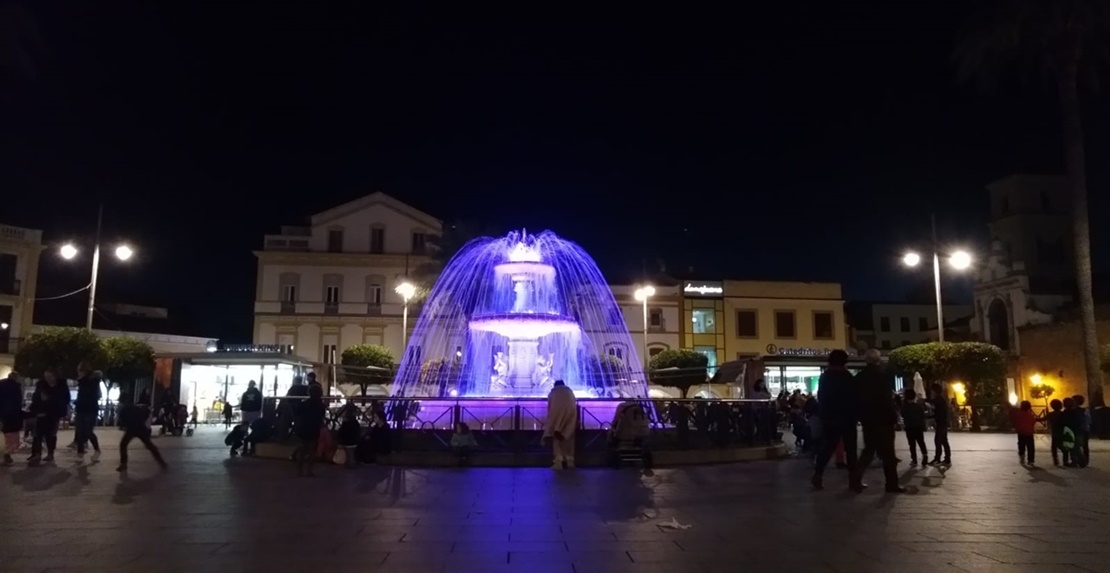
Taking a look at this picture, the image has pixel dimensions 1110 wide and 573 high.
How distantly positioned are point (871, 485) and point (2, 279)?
52.2m

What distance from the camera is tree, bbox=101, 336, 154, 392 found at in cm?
3825

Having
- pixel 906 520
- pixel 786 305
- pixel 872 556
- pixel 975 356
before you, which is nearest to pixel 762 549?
pixel 872 556

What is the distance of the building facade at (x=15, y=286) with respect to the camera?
47.5 metres

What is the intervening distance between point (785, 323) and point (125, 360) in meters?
42.0

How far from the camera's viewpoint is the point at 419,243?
56.9 metres

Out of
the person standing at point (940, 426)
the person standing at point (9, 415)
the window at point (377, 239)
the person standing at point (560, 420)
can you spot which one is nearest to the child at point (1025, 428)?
the person standing at point (940, 426)

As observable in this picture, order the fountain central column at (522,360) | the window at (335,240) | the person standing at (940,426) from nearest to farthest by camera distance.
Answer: the person standing at (940,426)
the fountain central column at (522,360)
the window at (335,240)

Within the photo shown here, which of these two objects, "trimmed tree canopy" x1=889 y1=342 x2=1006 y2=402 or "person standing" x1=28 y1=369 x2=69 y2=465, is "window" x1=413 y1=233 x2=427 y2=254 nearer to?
"trimmed tree canopy" x1=889 y1=342 x2=1006 y2=402

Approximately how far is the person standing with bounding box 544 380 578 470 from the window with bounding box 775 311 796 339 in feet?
153

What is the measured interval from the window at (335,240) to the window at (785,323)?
3138cm

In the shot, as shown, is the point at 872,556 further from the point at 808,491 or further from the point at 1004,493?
the point at 1004,493

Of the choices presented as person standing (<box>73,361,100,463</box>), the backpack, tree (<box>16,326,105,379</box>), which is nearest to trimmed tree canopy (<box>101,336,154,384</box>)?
tree (<box>16,326,105,379</box>)

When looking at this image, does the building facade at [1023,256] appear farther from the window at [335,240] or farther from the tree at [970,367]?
the window at [335,240]

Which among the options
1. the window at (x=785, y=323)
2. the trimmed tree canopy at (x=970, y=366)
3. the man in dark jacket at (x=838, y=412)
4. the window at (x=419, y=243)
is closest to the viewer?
the man in dark jacket at (x=838, y=412)
